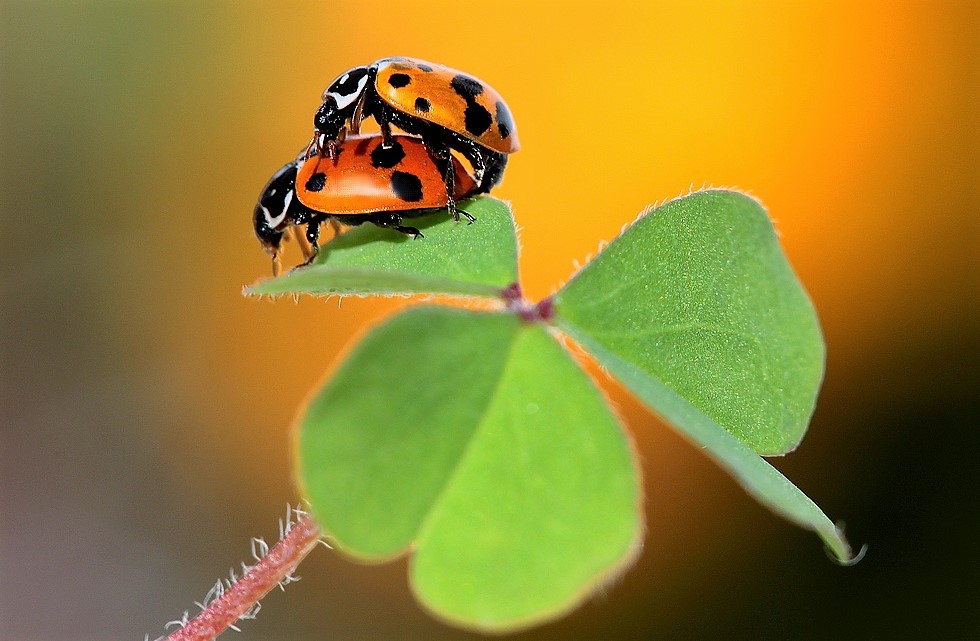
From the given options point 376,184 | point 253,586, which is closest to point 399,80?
point 376,184

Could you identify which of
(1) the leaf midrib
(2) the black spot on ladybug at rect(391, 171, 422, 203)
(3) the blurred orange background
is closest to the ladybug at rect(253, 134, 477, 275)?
(2) the black spot on ladybug at rect(391, 171, 422, 203)

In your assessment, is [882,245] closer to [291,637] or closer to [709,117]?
[709,117]

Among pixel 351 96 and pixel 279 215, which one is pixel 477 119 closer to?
pixel 351 96

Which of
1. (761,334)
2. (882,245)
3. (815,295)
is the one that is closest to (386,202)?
(761,334)

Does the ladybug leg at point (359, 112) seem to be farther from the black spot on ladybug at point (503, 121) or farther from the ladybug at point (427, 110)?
the black spot on ladybug at point (503, 121)

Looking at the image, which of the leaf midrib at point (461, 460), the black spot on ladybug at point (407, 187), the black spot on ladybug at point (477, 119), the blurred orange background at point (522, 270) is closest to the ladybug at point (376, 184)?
the black spot on ladybug at point (407, 187)
